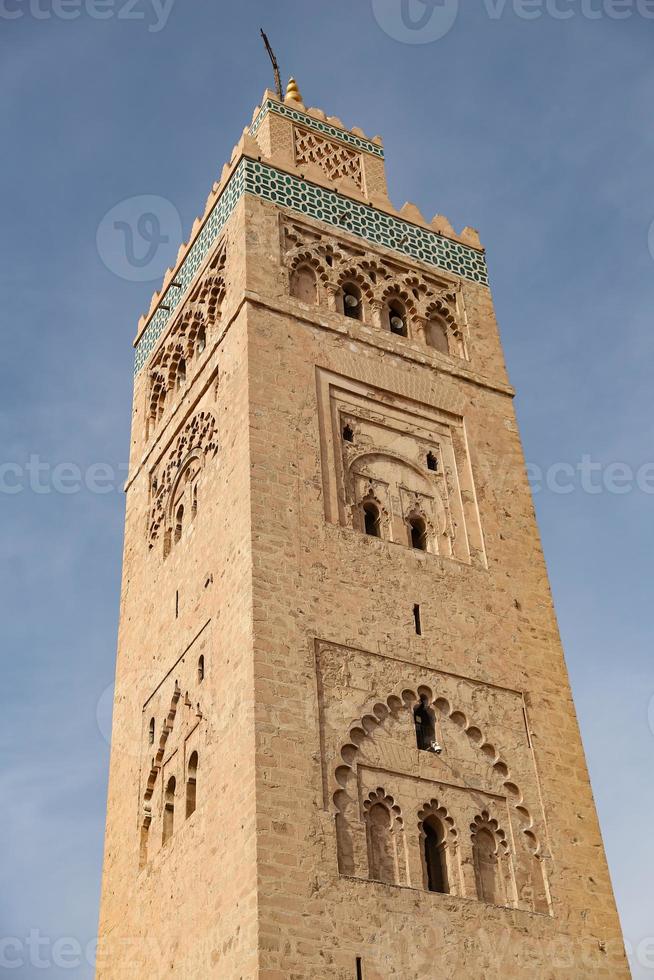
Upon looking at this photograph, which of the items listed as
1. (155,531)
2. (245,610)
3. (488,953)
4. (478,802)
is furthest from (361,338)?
(488,953)

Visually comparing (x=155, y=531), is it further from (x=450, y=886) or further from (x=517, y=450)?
(x=450, y=886)

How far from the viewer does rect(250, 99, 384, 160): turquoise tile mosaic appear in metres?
15.0

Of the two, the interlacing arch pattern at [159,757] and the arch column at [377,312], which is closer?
the interlacing arch pattern at [159,757]

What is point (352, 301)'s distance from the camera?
528 inches

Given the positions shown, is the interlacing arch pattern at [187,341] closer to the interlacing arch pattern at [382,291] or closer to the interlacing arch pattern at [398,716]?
the interlacing arch pattern at [382,291]

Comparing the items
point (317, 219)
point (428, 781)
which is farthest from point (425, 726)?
point (317, 219)

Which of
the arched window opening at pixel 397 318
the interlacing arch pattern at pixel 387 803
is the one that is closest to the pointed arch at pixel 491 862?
the interlacing arch pattern at pixel 387 803

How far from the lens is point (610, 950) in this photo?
32.8 ft

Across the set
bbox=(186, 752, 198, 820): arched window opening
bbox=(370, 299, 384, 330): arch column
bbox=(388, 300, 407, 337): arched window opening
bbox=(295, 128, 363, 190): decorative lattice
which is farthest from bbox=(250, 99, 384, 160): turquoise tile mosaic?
bbox=(186, 752, 198, 820): arched window opening

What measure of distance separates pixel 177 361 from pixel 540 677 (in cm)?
→ 533

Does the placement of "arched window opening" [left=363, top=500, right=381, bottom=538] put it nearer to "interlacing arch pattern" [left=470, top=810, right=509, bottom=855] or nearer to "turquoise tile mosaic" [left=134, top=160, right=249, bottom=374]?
"interlacing arch pattern" [left=470, top=810, right=509, bottom=855]

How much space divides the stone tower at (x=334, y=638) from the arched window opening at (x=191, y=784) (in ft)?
0.12

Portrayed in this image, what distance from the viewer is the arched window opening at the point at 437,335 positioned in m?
13.7

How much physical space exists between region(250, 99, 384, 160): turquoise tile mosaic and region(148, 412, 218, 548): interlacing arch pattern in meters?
4.09
